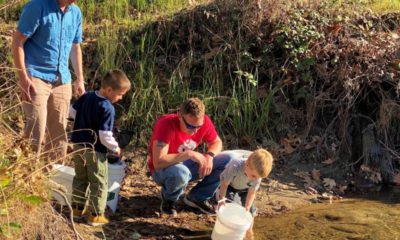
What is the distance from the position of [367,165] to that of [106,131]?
3600 mm

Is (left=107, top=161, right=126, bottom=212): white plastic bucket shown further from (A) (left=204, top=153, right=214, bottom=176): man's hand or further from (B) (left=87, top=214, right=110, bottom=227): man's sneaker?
(A) (left=204, top=153, right=214, bottom=176): man's hand

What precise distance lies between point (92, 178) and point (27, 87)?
0.93m

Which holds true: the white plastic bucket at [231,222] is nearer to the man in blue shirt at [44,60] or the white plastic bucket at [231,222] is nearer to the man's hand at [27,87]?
the man in blue shirt at [44,60]

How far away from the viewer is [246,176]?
5.20 m

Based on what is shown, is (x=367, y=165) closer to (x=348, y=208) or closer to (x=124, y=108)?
(x=348, y=208)

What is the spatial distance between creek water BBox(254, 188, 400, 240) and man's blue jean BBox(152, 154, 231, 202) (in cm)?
58

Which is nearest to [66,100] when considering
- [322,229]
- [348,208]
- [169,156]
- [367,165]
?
[169,156]

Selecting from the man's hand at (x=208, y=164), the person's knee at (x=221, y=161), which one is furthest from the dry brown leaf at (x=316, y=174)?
the man's hand at (x=208, y=164)

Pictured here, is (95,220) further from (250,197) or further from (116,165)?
(250,197)

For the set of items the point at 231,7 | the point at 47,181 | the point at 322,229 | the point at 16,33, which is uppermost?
the point at 231,7

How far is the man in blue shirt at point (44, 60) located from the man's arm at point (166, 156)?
2.79 ft

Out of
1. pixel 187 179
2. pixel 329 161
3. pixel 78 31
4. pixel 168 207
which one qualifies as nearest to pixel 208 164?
pixel 187 179

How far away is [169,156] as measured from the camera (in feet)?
17.2

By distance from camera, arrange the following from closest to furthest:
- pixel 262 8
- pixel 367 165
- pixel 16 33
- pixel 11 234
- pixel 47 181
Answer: pixel 11 234 → pixel 47 181 → pixel 16 33 → pixel 367 165 → pixel 262 8
